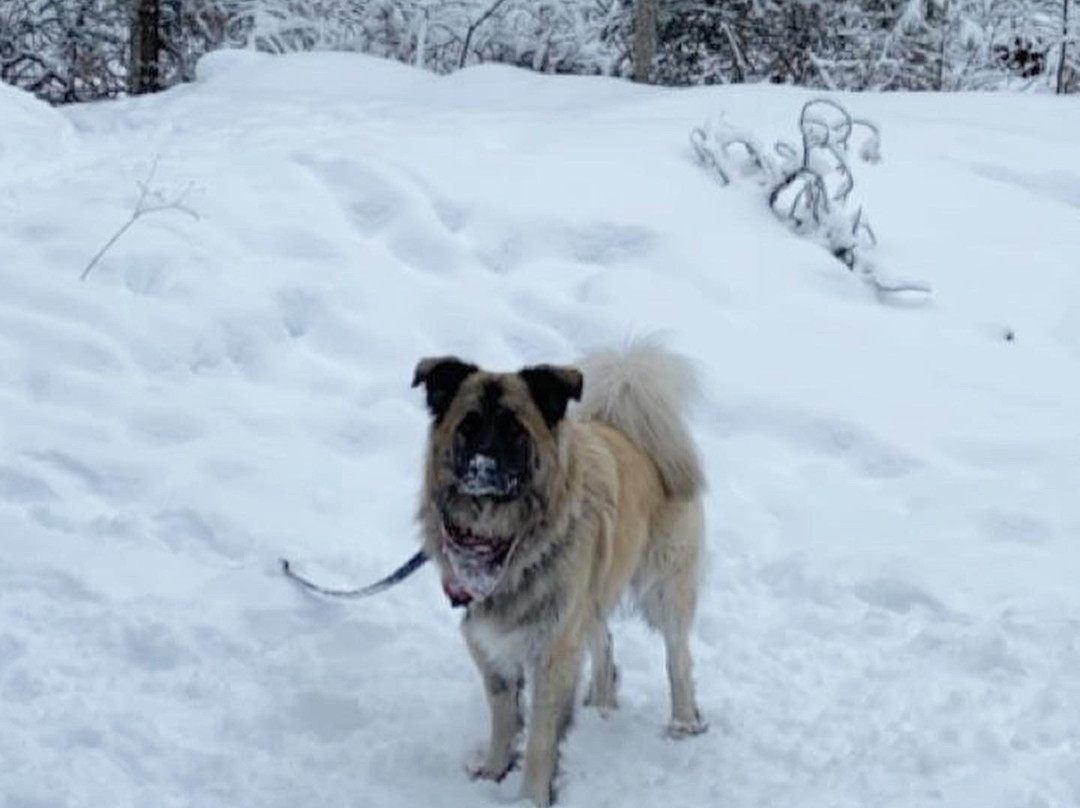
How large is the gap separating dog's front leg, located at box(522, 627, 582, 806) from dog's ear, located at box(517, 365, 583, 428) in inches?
29.6

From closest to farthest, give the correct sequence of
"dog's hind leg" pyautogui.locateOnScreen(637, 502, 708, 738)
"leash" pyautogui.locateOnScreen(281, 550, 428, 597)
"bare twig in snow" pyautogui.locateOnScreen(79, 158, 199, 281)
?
"leash" pyautogui.locateOnScreen(281, 550, 428, 597) < "dog's hind leg" pyautogui.locateOnScreen(637, 502, 708, 738) < "bare twig in snow" pyautogui.locateOnScreen(79, 158, 199, 281)

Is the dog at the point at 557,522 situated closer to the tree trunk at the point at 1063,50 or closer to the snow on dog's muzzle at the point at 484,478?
the snow on dog's muzzle at the point at 484,478

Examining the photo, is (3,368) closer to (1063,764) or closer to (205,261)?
(205,261)

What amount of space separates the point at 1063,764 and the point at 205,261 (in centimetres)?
580

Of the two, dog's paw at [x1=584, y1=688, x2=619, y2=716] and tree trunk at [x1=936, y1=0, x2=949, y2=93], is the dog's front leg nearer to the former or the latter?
dog's paw at [x1=584, y1=688, x2=619, y2=716]

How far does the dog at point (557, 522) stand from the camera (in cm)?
448

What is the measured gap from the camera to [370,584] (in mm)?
6125

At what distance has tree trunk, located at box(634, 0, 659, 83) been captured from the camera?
15.2m

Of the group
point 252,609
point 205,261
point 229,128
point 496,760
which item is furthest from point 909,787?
point 229,128

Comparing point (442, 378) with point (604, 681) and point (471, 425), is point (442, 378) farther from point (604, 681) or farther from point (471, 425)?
point (604, 681)

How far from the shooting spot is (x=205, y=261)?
28.9ft

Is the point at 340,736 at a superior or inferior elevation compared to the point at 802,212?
inferior

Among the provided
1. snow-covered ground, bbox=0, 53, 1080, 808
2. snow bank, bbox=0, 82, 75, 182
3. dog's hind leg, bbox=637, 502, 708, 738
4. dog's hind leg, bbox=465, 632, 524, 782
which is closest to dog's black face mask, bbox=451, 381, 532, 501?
dog's hind leg, bbox=465, 632, 524, 782

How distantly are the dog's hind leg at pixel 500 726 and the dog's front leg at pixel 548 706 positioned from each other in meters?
0.15
